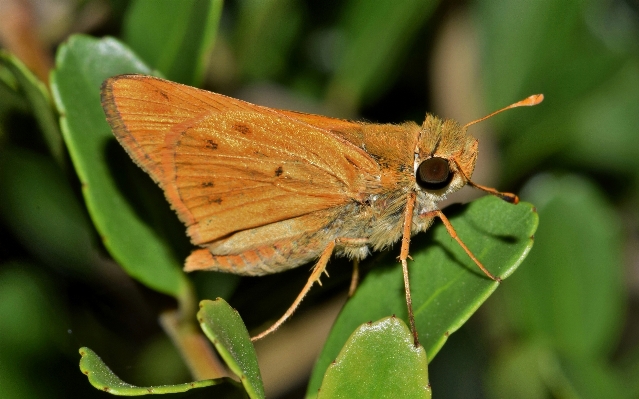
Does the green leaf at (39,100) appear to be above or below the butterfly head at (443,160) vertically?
above

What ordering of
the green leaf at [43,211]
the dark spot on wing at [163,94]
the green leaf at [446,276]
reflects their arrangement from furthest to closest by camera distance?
the green leaf at [43,211] → the dark spot on wing at [163,94] → the green leaf at [446,276]

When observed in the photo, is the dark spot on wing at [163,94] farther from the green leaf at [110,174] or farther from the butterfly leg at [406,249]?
the butterfly leg at [406,249]

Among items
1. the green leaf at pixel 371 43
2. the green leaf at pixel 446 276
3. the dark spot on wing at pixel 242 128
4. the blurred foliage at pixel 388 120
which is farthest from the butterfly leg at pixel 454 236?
the green leaf at pixel 371 43

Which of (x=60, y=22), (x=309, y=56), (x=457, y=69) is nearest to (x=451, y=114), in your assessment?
(x=457, y=69)

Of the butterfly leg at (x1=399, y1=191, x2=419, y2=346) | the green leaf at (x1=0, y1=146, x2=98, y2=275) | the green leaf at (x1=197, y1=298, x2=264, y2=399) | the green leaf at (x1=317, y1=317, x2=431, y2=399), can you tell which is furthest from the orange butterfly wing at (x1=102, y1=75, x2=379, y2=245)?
the green leaf at (x1=317, y1=317, x2=431, y2=399)

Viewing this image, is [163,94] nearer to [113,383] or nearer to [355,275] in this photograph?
[355,275]

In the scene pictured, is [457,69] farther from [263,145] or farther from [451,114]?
[263,145]
